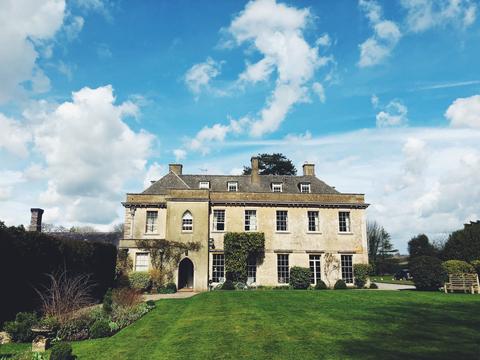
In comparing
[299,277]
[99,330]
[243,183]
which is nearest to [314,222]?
[299,277]

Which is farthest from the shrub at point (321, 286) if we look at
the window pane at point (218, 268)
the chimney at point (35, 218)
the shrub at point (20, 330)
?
the shrub at point (20, 330)

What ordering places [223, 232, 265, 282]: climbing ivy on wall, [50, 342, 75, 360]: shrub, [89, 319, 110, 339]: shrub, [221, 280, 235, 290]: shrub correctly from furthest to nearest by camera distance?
[223, 232, 265, 282]: climbing ivy on wall → [221, 280, 235, 290]: shrub → [89, 319, 110, 339]: shrub → [50, 342, 75, 360]: shrub

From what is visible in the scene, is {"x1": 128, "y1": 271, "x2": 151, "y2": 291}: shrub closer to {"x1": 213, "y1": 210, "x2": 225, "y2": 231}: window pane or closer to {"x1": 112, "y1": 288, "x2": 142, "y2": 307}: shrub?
{"x1": 213, "y1": 210, "x2": 225, "y2": 231}: window pane

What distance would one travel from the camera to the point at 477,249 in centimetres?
3359

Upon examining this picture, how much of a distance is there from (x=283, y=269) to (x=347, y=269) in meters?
5.27

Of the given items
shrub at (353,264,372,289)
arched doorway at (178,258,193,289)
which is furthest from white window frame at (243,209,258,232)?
shrub at (353,264,372,289)

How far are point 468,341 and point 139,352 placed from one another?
9125mm

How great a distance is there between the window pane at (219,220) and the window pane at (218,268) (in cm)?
216

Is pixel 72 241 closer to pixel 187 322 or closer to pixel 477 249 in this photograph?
pixel 187 322

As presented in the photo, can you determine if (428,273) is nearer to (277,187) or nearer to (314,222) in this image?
(314,222)

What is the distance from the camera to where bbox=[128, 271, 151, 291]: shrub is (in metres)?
25.8

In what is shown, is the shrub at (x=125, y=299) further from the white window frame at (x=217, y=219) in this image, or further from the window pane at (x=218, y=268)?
the white window frame at (x=217, y=219)

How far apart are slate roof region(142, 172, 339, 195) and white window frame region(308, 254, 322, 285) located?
5756 millimetres

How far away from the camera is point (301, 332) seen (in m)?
11.6
